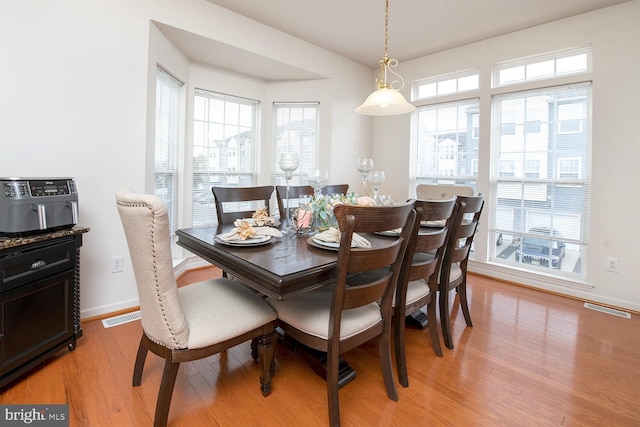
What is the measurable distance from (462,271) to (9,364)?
280 cm

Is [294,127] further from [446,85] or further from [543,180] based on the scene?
[543,180]

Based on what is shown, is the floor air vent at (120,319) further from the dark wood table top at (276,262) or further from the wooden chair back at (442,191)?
the wooden chair back at (442,191)

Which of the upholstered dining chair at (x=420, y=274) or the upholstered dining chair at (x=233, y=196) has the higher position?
the upholstered dining chair at (x=233, y=196)

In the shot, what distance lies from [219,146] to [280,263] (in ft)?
9.80

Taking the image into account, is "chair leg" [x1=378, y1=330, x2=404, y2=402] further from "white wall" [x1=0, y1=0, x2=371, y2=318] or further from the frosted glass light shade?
"white wall" [x1=0, y1=0, x2=371, y2=318]

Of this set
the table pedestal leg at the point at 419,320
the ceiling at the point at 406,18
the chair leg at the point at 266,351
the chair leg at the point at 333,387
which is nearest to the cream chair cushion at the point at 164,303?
the chair leg at the point at 266,351

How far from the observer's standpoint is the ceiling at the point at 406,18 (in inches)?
118

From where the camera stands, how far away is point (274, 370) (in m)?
1.83

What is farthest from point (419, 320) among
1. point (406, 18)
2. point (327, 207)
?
point (406, 18)

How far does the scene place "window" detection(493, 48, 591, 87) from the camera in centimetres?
318

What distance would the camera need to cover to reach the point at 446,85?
4.14 m

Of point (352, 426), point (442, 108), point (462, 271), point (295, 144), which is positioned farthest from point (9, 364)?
point (442, 108)

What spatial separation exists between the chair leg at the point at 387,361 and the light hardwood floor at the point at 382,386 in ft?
0.20

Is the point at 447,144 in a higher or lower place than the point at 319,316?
higher
